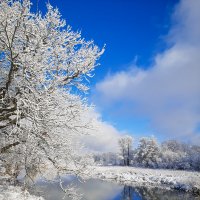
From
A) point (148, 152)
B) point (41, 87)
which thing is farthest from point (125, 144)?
point (41, 87)

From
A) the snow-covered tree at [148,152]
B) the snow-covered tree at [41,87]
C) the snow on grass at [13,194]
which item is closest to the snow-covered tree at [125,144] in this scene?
the snow-covered tree at [148,152]

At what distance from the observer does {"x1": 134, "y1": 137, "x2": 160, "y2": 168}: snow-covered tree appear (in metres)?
88.1

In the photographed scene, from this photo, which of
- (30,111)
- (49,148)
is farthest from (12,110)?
(49,148)

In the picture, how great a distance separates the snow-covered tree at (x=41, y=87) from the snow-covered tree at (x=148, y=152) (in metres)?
79.4

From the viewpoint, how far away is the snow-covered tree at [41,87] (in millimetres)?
8438

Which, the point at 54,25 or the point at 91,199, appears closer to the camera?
the point at 54,25

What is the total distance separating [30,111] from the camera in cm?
814

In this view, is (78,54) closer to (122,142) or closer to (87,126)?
(87,126)

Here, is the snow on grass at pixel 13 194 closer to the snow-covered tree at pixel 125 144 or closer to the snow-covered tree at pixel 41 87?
the snow-covered tree at pixel 41 87

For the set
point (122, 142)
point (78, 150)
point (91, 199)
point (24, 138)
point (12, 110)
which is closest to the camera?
point (12, 110)

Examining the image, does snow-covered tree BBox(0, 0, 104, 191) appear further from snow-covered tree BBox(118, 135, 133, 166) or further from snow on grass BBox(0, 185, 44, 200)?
snow-covered tree BBox(118, 135, 133, 166)

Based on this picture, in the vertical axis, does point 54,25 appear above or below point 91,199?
above

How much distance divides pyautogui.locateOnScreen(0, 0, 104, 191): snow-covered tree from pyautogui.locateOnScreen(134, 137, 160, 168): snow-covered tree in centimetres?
7935

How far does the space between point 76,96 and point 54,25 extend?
8.65 feet
